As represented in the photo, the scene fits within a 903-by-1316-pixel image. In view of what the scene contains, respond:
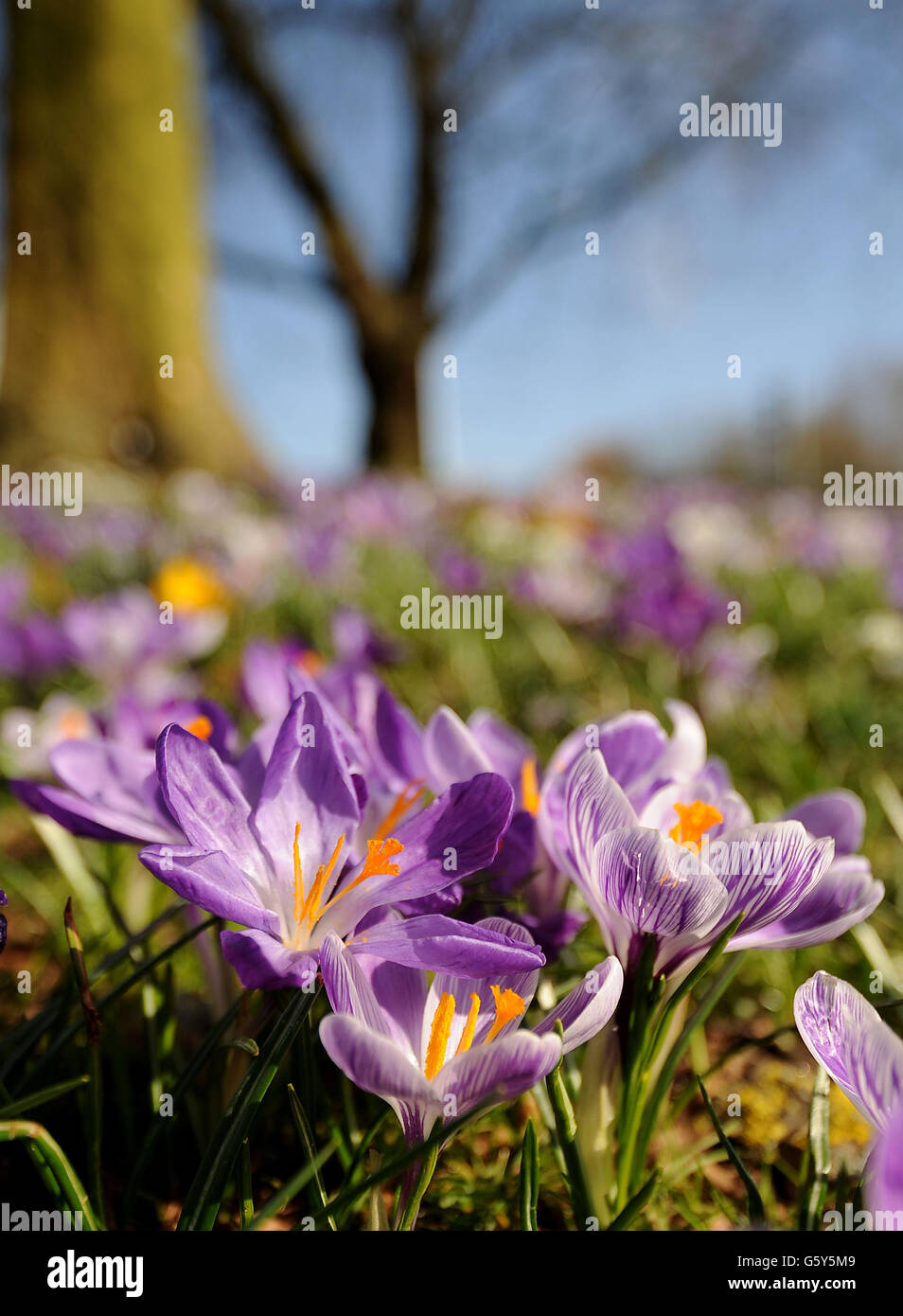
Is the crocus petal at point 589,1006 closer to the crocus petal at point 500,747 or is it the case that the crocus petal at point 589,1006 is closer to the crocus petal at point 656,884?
the crocus petal at point 656,884

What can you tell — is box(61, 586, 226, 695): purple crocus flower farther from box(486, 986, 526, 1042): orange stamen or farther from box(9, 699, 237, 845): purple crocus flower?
box(486, 986, 526, 1042): orange stamen

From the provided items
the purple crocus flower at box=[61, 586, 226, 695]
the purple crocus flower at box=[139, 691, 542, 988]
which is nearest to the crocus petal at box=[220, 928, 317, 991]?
the purple crocus flower at box=[139, 691, 542, 988]

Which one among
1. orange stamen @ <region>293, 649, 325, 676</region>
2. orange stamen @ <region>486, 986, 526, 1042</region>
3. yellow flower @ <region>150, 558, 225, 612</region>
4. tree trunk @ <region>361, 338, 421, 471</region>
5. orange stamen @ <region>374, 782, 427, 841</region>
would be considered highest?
tree trunk @ <region>361, 338, 421, 471</region>

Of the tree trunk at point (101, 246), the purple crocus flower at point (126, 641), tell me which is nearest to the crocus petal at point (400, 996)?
the purple crocus flower at point (126, 641)

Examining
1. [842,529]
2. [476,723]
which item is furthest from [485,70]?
[476,723]

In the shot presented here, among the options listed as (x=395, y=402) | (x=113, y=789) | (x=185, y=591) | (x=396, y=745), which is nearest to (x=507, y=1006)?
(x=396, y=745)

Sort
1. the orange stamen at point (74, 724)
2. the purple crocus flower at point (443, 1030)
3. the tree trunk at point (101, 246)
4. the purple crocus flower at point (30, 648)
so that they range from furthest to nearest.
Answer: the tree trunk at point (101, 246)
the purple crocus flower at point (30, 648)
the orange stamen at point (74, 724)
the purple crocus flower at point (443, 1030)
